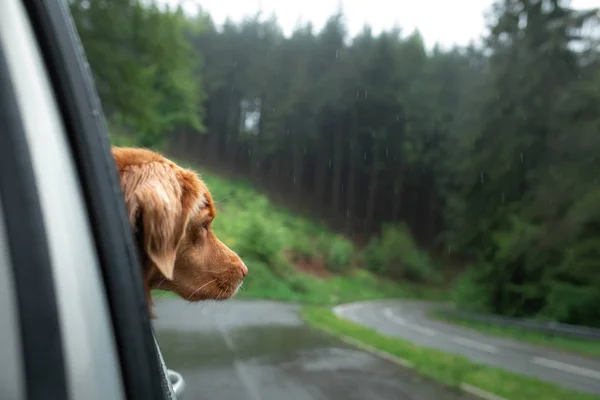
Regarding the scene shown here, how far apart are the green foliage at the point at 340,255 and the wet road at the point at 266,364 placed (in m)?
3.60

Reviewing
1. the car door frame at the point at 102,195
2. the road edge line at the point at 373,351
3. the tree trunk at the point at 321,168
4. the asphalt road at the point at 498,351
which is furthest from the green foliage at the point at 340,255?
the car door frame at the point at 102,195

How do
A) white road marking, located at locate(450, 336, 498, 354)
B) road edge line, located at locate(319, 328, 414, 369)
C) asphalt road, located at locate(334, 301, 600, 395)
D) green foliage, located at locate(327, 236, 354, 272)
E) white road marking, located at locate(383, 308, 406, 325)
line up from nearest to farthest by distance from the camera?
road edge line, located at locate(319, 328, 414, 369) < asphalt road, located at locate(334, 301, 600, 395) < white road marking, located at locate(450, 336, 498, 354) < green foliage, located at locate(327, 236, 354, 272) < white road marking, located at locate(383, 308, 406, 325)

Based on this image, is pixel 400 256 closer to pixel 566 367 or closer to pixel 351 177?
pixel 351 177

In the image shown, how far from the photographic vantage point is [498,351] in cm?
1262

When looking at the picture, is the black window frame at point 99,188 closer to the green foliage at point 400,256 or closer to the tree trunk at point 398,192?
the green foliage at point 400,256

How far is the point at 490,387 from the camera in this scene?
7441mm

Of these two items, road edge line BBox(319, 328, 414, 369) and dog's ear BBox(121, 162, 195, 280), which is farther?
road edge line BBox(319, 328, 414, 369)

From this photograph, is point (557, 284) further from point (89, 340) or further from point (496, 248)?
point (89, 340)

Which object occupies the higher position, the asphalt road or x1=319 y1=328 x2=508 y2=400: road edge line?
x1=319 y1=328 x2=508 y2=400: road edge line

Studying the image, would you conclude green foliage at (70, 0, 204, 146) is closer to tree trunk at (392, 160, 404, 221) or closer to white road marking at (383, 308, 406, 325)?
white road marking at (383, 308, 406, 325)

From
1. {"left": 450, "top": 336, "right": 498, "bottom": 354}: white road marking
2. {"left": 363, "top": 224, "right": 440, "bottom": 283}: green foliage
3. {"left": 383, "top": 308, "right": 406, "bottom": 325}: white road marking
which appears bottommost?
{"left": 383, "top": 308, "right": 406, "bottom": 325}: white road marking

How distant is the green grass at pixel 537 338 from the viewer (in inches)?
460

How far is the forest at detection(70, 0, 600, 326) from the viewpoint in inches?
388

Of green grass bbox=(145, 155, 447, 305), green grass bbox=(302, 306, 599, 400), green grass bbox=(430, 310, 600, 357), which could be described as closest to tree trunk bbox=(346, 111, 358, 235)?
green grass bbox=(145, 155, 447, 305)
